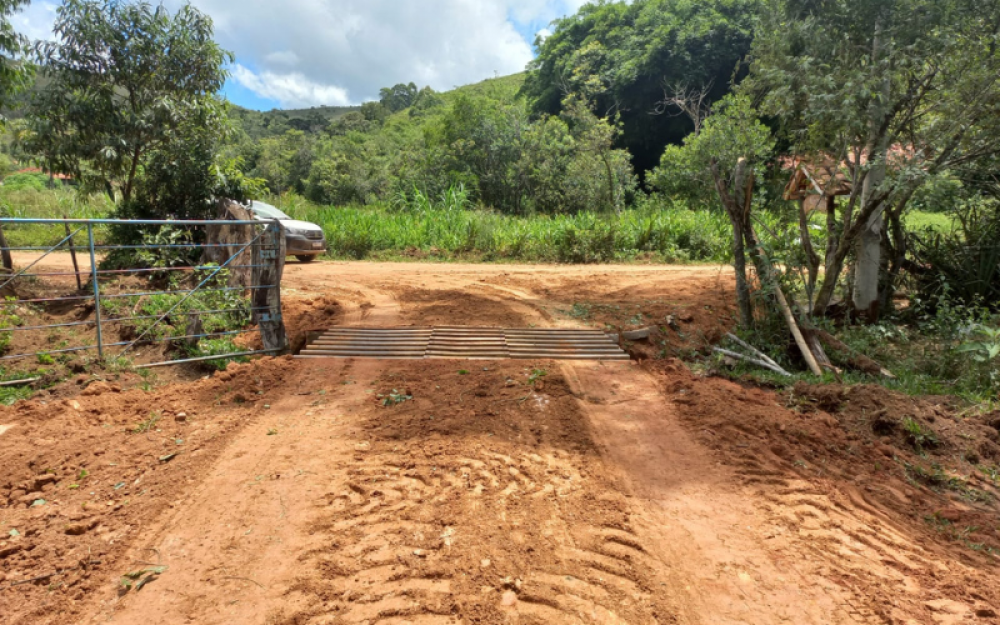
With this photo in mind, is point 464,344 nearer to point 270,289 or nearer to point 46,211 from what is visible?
point 270,289

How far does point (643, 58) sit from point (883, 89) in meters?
22.3

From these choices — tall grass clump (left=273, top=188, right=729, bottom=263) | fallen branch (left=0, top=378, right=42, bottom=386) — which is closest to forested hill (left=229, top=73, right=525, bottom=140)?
tall grass clump (left=273, top=188, right=729, bottom=263)

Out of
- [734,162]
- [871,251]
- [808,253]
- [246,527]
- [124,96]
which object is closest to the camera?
[246,527]

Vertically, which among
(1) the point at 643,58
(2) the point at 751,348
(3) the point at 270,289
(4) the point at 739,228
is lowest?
(2) the point at 751,348

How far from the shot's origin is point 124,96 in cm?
950

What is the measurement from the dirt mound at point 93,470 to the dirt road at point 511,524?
48 millimetres

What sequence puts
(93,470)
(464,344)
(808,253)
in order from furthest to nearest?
1. (808,253)
2. (464,344)
3. (93,470)

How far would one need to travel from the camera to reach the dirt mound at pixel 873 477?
101 inches

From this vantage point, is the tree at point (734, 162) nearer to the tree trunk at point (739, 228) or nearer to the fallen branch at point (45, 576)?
the tree trunk at point (739, 228)

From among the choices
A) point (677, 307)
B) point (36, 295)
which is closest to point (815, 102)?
point (677, 307)

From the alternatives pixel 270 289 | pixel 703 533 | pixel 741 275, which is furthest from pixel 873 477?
pixel 270 289

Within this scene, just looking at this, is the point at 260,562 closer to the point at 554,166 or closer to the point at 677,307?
the point at 677,307

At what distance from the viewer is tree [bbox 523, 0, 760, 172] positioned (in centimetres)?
2541

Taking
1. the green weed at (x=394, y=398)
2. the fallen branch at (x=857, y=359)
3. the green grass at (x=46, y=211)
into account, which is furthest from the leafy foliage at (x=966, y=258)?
the green grass at (x=46, y=211)
